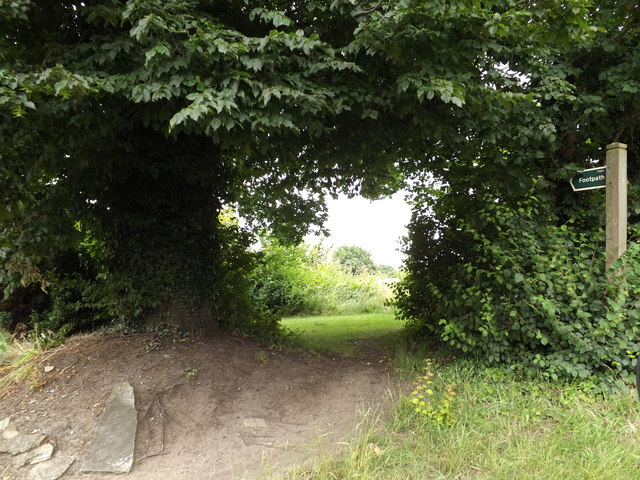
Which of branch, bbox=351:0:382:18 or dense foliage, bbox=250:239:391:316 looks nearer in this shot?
branch, bbox=351:0:382:18

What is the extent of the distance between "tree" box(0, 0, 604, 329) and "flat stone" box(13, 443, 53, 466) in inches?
77.7

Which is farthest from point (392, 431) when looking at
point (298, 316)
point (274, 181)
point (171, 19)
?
point (298, 316)

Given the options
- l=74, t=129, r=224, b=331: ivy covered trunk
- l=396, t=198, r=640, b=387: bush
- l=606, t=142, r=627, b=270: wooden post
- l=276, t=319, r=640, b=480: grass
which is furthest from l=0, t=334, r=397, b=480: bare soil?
l=606, t=142, r=627, b=270: wooden post

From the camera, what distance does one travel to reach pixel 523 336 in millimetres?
4684

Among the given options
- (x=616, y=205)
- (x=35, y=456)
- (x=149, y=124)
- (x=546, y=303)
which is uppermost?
(x=149, y=124)

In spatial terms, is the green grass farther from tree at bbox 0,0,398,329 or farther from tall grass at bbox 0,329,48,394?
tall grass at bbox 0,329,48,394

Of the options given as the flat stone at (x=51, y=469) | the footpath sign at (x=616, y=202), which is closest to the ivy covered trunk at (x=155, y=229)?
the flat stone at (x=51, y=469)

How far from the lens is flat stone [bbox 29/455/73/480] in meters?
3.46

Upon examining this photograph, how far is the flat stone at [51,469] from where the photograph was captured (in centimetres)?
346

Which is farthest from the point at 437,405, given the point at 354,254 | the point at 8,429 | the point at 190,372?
the point at 354,254

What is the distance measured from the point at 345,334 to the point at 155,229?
4847mm

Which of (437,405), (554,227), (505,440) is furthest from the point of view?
(554,227)

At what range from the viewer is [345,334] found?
9.08m

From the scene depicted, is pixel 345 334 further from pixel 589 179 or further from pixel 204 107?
pixel 204 107
